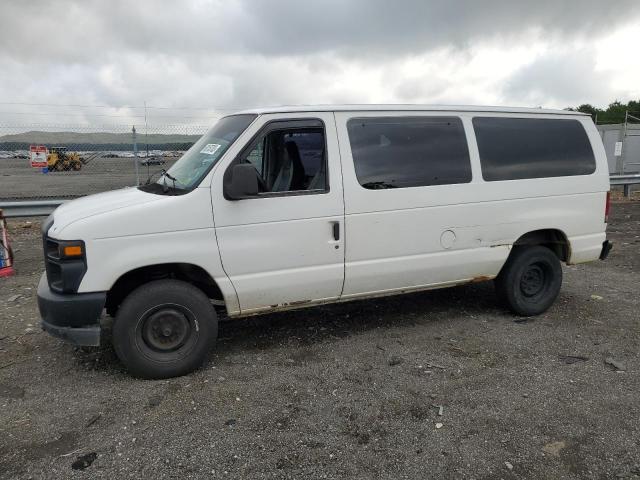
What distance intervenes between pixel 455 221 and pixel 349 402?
79.9 inches

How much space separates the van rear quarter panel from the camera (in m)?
4.39

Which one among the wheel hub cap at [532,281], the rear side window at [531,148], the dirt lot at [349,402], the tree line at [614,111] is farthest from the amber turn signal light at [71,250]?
the tree line at [614,111]

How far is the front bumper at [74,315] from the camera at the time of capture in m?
3.69

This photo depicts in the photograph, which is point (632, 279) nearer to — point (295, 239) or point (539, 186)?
point (539, 186)

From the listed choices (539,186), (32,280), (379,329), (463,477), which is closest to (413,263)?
(379,329)

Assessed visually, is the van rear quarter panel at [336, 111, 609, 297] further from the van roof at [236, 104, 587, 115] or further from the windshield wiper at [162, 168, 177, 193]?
the windshield wiper at [162, 168, 177, 193]

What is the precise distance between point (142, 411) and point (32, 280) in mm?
4173

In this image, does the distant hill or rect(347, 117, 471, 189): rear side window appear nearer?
rect(347, 117, 471, 189): rear side window

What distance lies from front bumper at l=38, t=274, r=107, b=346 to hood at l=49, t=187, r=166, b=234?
511mm

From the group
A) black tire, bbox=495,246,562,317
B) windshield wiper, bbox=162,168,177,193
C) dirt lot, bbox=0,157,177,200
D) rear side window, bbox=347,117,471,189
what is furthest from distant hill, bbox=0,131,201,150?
black tire, bbox=495,246,562,317

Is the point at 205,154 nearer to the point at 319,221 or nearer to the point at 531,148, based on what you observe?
the point at 319,221

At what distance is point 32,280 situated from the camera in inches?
265

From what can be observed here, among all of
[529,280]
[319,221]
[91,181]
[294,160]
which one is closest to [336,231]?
[319,221]

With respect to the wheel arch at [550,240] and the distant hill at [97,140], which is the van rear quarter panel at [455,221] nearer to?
the wheel arch at [550,240]
